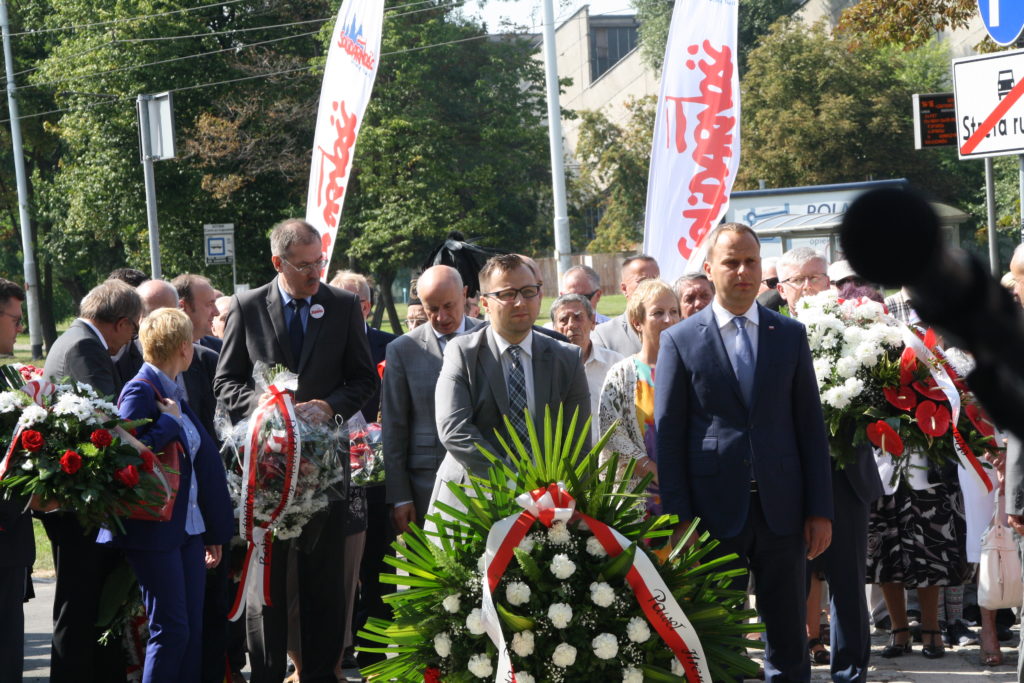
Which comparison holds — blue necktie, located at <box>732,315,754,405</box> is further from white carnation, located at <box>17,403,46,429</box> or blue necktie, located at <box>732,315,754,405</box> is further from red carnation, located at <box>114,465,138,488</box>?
white carnation, located at <box>17,403,46,429</box>

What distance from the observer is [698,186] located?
895 cm

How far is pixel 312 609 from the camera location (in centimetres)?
620

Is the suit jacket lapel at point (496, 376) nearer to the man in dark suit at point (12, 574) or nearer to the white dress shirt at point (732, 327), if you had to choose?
the white dress shirt at point (732, 327)

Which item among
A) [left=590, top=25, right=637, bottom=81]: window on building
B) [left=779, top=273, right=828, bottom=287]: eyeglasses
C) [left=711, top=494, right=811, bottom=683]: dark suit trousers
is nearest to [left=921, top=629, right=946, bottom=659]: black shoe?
[left=711, top=494, right=811, bottom=683]: dark suit trousers

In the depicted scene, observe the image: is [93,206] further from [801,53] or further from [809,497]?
[809,497]

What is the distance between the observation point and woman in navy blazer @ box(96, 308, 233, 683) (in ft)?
18.0

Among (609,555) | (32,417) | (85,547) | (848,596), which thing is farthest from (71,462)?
(848,596)

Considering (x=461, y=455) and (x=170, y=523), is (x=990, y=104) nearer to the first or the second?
(x=461, y=455)

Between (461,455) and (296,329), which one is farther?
(296,329)

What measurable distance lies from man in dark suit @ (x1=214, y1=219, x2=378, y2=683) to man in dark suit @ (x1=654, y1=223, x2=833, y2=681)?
1871 millimetres

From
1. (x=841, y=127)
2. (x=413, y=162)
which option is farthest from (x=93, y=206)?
(x=841, y=127)

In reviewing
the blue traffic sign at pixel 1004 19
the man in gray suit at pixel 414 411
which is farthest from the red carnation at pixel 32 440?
the blue traffic sign at pixel 1004 19

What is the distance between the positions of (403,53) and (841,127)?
51.7 ft

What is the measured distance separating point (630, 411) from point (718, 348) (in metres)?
0.97
